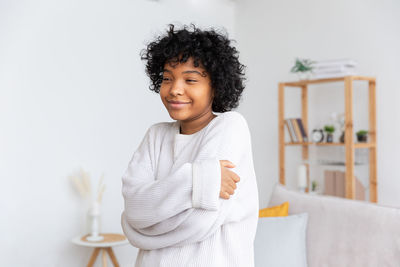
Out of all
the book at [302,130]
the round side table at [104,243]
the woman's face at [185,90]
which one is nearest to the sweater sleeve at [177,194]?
the woman's face at [185,90]

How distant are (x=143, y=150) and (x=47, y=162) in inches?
78.1

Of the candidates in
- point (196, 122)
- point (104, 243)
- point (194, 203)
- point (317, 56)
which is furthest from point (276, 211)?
point (317, 56)

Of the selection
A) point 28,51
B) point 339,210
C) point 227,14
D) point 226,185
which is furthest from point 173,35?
point 227,14

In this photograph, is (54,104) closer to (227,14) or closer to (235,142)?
(227,14)

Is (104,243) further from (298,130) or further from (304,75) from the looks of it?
(304,75)

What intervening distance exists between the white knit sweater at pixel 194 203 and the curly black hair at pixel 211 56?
0.26 feet

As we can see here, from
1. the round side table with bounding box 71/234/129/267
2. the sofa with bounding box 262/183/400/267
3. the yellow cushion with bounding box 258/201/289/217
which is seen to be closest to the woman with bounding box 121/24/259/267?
the sofa with bounding box 262/183/400/267

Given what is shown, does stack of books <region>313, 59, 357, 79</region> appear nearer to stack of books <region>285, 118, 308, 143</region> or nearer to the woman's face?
stack of books <region>285, 118, 308, 143</region>

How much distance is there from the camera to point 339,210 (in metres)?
1.90

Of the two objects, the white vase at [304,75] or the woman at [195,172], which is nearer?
the woman at [195,172]

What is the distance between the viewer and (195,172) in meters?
1.02

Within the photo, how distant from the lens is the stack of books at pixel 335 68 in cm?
298

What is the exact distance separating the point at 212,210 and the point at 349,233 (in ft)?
3.34

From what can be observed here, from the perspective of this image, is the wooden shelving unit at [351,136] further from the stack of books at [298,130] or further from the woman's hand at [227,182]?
the woman's hand at [227,182]
